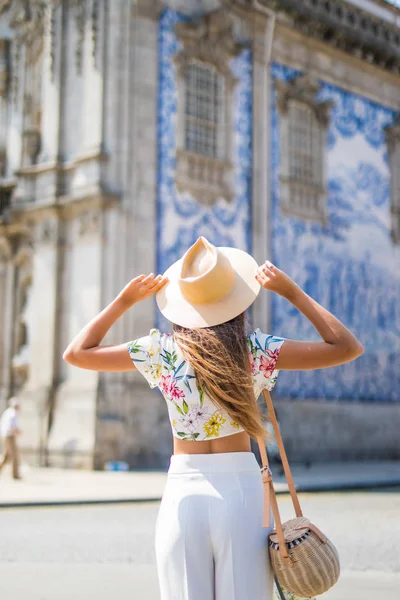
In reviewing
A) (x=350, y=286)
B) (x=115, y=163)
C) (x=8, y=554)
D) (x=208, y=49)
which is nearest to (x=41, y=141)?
(x=115, y=163)

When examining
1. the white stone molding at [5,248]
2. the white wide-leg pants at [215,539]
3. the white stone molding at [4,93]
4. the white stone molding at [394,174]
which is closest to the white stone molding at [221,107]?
the white stone molding at [5,248]

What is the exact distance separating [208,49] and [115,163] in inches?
160

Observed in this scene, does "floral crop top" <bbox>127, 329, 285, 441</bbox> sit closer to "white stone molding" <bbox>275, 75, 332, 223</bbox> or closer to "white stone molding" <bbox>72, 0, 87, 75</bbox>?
"white stone molding" <bbox>72, 0, 87, 75</bbox>

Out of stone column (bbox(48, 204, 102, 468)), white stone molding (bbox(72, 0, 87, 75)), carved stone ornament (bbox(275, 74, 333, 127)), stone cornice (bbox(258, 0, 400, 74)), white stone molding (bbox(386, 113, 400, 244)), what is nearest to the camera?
stone column (bbox(48, 204, 102, 468))

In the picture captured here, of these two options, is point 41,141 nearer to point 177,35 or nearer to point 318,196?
point 177,35

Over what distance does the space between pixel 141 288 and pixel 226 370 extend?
23.2 inches

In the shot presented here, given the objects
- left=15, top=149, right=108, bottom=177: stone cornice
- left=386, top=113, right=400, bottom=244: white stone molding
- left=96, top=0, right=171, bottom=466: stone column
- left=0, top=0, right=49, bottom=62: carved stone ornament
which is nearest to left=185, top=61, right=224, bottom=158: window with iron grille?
left=96, top=0, right=171, bottom=466: stone column

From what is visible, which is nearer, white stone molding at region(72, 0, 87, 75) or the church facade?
the church facade

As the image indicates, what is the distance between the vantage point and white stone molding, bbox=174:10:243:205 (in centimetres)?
2109

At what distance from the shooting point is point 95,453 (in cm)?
1855

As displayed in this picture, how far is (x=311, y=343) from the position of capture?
3.41 metres

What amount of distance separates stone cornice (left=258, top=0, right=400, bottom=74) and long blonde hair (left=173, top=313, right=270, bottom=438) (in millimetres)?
21471

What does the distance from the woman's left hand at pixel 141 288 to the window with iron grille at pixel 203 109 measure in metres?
17.9

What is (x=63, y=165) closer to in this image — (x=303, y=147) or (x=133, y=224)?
(x=133, y=224)
